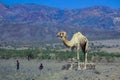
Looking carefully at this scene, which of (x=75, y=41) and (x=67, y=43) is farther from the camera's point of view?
(x=75, y=41)

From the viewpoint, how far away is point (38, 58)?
6100 centimetres

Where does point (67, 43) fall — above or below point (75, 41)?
below

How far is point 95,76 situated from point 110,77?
1.13 meters

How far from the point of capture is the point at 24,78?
29203 mm

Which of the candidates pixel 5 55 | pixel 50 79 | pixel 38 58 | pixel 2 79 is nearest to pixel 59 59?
pixel 38 58

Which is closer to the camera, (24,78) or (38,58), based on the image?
(24,78)

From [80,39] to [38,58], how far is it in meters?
33.4

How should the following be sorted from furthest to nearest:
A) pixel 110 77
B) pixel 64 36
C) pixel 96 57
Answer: pixel 96 57 < pixel 64 36 < pixel 110 77

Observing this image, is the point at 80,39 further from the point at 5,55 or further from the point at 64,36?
the point at 5,55

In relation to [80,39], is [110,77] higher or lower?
lower

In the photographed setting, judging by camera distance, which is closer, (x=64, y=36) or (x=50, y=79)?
(x=50, y=79)

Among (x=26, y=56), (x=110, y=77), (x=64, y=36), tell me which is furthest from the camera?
(x=26, y=56)

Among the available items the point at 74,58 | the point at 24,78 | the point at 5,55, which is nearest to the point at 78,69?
the point at 74,58

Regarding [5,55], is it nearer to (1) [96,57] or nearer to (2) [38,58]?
(2) [38,58]
